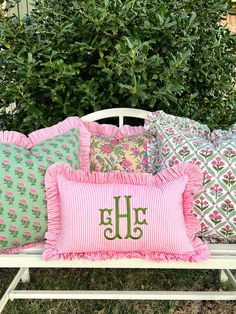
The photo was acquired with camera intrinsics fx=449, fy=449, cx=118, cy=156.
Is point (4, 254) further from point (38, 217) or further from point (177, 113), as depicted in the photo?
point (177, 113)

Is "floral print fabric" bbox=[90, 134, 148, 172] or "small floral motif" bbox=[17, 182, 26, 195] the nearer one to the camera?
"small floral motif" bbox=[17, 182, 26, 195]

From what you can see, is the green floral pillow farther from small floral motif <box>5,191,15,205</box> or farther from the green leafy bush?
the green leafy bush

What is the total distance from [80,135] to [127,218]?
1.63 feet

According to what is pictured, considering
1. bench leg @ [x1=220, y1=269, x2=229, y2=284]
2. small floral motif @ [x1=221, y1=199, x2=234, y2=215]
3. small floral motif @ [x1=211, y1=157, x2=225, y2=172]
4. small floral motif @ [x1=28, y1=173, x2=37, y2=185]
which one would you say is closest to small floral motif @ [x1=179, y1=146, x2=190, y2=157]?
small floral motif @ [x1=211, y1=157, x2=225, y2=172]

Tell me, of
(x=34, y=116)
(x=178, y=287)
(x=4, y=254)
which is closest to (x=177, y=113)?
(x=34, y=116)

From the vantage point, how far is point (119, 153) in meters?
A: 1.96

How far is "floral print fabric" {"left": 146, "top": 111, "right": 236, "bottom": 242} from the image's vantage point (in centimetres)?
174

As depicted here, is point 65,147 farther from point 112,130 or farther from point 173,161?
point 173,161

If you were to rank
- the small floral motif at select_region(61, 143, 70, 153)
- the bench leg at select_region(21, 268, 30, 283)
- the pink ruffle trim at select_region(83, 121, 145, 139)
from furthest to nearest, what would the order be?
1. the bench leg at select_region(21, 268, 30, 283)
2. the pink ruffle trim at select_region(83, 121, 145, 139)
3. the small floral motif at select_region(61, 143, 70, 153)

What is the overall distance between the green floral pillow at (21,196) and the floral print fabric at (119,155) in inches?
9.1

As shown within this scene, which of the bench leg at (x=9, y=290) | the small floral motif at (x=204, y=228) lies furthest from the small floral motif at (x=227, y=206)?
the bench leg at (x=9, y=290)

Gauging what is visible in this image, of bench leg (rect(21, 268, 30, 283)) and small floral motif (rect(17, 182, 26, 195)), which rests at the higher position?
small floral motif (rect(17, 182, 26, 195))

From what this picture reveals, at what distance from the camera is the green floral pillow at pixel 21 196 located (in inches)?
67.1

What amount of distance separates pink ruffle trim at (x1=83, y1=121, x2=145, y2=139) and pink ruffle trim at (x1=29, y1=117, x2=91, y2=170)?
10 cm
